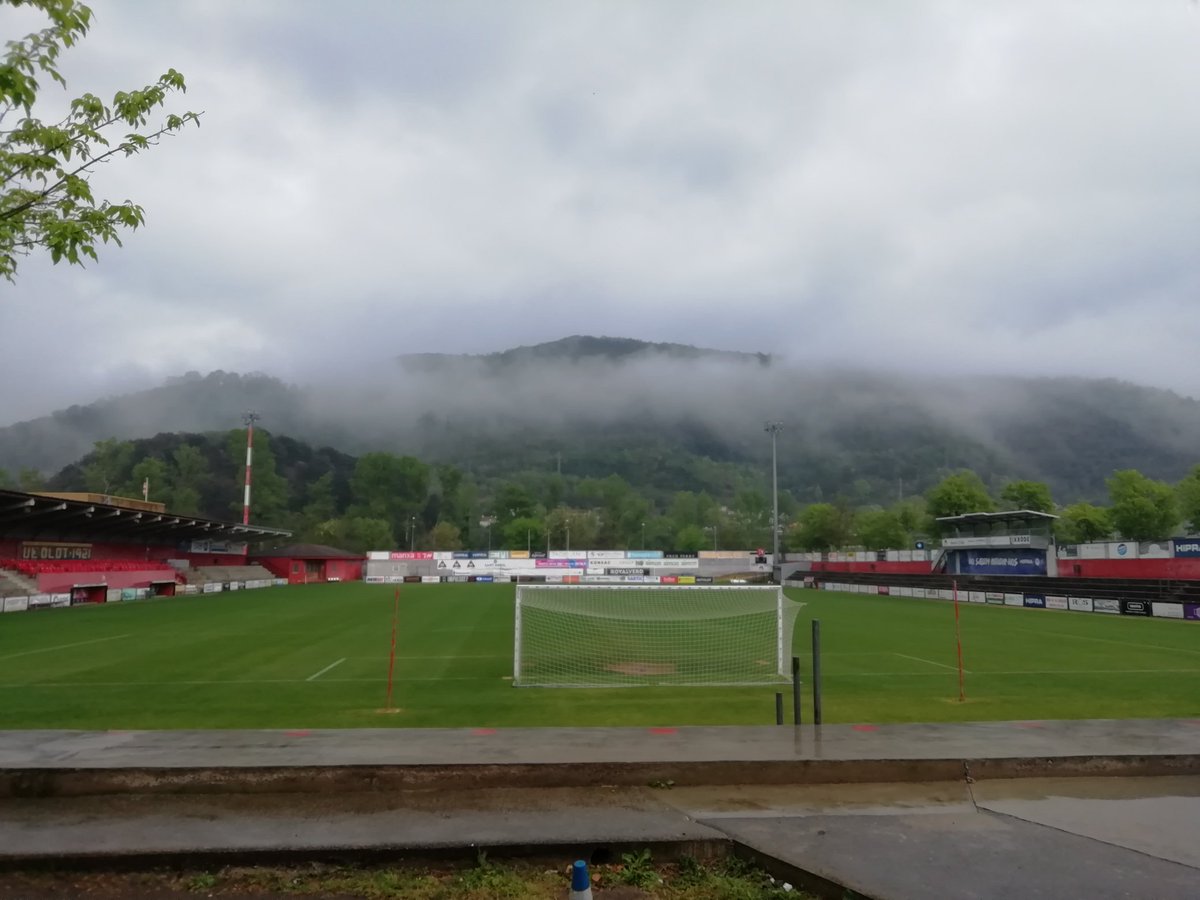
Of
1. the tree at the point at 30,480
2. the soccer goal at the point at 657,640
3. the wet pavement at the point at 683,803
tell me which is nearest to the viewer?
the wet pavement at the point at 683,803

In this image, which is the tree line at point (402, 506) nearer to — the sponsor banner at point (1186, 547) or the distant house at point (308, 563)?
the distant house at point (308, 563)

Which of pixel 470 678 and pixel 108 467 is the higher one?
pixel 108 467

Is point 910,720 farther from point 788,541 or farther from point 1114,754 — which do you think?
point 788,541

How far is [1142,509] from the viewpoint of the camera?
237 feet

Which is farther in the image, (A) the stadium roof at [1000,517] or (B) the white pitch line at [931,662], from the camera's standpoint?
(A) the stadium roof at [1000,517]

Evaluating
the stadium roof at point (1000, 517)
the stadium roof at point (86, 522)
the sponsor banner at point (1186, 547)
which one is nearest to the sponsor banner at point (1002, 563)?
the stadium roof at point (1000, 517)

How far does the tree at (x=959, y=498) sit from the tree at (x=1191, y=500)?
18355mm

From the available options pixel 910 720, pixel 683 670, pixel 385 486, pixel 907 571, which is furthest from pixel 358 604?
pixel 385 486

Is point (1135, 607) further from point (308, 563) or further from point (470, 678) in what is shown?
point (308, 563)

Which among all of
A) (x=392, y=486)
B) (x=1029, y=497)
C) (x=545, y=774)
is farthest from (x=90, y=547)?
(x=392, y=486)

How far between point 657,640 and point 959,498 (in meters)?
77.8

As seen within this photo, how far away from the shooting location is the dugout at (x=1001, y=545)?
5481 centimetres

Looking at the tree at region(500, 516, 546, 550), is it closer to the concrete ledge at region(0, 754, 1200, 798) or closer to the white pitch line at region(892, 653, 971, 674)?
the white pitch line at region(892, 653, 971, 674)

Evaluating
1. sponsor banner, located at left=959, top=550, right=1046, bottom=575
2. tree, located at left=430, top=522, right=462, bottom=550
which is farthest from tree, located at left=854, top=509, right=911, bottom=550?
tree, located at left=430, top=522, right=462, bottom=550
